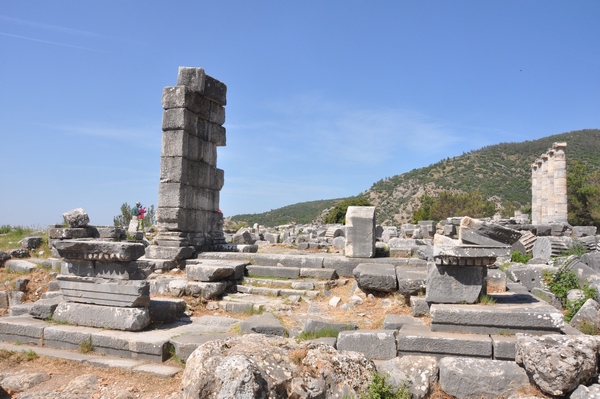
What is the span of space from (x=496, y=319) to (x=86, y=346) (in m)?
5.26

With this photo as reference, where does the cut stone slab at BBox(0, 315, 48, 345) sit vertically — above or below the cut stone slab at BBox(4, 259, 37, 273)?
below

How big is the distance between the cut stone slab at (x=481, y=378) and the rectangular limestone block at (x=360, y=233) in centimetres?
462

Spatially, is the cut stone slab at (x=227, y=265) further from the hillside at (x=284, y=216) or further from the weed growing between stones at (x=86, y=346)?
the hillside at (x=284, y=216)

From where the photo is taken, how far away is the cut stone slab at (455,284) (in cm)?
595

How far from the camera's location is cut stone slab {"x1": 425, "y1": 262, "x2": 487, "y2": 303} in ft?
19.5

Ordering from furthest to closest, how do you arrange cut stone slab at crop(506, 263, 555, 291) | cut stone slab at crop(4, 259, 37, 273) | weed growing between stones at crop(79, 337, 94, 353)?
cut stone slab at crop(4, 259, 37, 273) → cut stone slab at crop(506, 263, 555, 291) → weed growing between stones at crop(79, 337, 94, 353)

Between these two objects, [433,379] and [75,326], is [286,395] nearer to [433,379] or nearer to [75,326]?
[433,379]

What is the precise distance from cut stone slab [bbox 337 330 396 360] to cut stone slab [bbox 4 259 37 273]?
1034cm

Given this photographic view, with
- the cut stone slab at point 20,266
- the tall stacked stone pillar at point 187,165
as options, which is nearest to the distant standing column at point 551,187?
the tall stacked stone pillar at point 187,165

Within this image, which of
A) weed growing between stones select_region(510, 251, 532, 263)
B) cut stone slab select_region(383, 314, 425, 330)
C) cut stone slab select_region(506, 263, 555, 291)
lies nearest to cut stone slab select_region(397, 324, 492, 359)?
cut stone slab select_region(383, 314, 425, 330)

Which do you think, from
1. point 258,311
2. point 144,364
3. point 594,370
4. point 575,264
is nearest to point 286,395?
point 144,364

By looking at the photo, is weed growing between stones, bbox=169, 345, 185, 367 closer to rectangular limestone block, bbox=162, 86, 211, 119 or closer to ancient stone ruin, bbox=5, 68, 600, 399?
ancient stone ruin, bbox=5, 68, 600, 399

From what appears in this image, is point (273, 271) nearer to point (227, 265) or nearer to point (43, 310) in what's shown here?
point (227, 265)

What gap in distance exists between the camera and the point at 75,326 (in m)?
6.59
